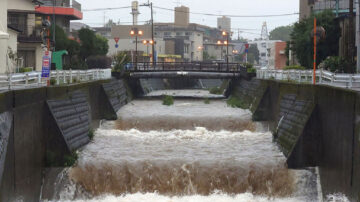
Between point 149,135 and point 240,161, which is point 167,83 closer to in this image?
point 149,135

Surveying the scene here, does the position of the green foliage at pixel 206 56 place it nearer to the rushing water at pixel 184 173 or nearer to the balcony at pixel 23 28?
the balcony at pixel 23 28

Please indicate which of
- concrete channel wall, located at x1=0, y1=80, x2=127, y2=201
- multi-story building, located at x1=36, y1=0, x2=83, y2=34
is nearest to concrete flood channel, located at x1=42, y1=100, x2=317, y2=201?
concrete channel wall, located at x1=0, y1=80, x2=127, y2=201

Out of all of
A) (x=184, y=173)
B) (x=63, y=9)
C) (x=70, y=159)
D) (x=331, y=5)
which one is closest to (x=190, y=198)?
(x=184, y=173)

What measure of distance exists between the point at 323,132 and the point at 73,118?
1186cm

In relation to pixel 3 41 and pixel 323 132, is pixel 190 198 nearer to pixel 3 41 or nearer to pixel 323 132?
pixel 323 132

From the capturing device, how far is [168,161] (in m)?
24.5

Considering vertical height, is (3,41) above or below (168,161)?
above

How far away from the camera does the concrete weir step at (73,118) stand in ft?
84.1

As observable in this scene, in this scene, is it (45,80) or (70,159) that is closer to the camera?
(70,159)

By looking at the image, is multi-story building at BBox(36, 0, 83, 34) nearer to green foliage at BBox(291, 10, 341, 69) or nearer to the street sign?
green foliage at BBox(291, 10, 341, 69)

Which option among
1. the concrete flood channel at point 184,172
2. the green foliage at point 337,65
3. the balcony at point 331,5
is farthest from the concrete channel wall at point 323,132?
the balcony at point 331,5

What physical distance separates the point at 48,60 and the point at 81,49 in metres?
47.9

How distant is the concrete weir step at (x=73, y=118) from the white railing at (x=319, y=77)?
1140cm

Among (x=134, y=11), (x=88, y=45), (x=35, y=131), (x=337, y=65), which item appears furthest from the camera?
(x=134, y=11)
